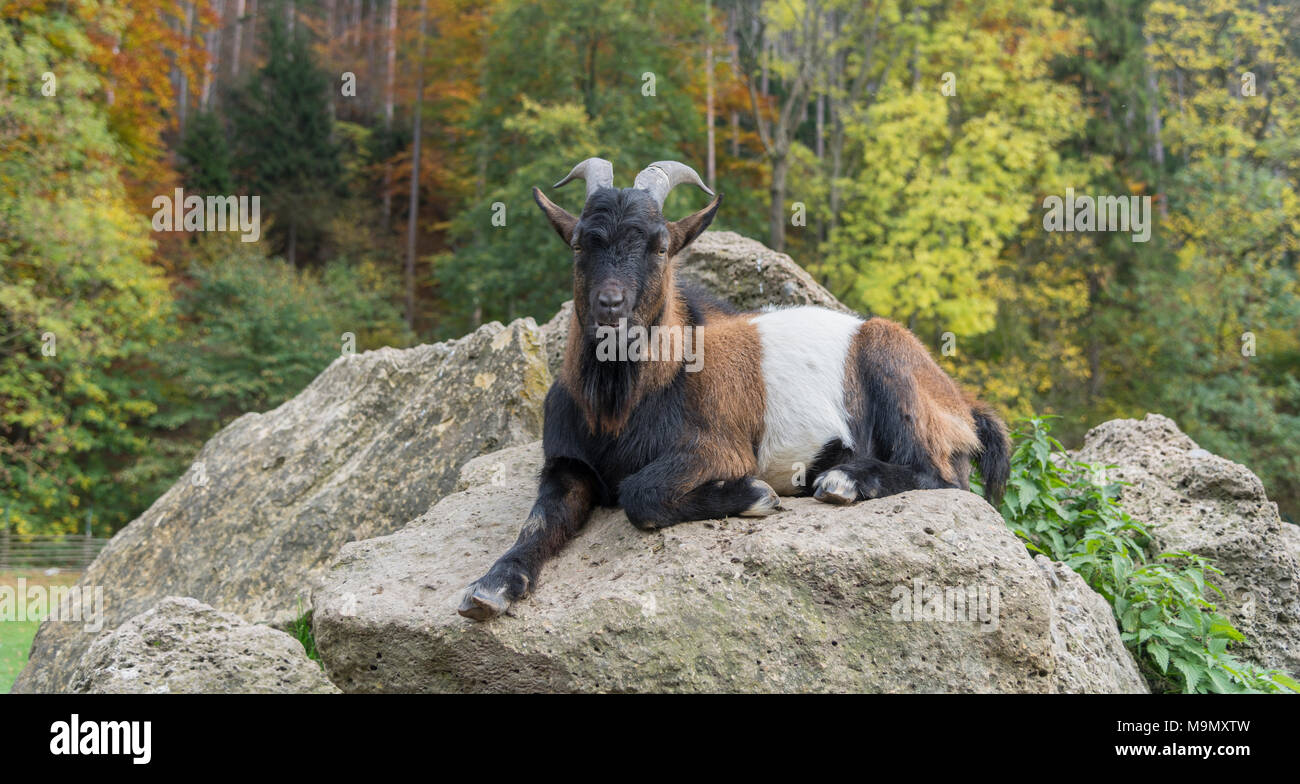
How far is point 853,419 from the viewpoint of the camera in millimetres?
5781

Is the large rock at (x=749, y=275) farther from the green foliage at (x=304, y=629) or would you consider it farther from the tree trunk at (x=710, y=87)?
the tree trunk at (x=710, y=87)

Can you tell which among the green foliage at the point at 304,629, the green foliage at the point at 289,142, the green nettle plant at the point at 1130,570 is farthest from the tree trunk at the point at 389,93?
the green nettle plant at the point at 1130,570

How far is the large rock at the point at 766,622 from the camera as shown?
4547 mm

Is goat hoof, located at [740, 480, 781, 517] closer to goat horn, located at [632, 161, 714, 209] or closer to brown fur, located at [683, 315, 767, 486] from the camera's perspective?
brown fur, located at [683, 315, 767, 486]

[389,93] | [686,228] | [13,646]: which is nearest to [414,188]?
[389,93]

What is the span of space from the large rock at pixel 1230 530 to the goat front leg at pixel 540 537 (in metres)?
4.12

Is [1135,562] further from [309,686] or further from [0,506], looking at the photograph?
[0,506]

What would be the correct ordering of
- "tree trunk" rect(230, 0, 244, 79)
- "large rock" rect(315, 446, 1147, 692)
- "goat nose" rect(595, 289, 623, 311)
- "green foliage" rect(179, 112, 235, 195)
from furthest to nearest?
"tree trunk" rect(230, 0, 244, 79), "green foliage" rect(179, 112, 235, 195), "goat nose" rect(595, 289, 623, 311), "large rock" rect(315, 446, 1147, 692)

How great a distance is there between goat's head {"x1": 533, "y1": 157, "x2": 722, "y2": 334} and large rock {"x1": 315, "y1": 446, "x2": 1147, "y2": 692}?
1.17 m

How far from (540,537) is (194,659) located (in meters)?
1.77

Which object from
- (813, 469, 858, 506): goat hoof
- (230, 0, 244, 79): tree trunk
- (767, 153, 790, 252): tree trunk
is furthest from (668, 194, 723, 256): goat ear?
(230, 0, 244, 79): tree trunk

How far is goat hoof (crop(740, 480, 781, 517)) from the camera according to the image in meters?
5.25

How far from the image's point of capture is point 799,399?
5750mm

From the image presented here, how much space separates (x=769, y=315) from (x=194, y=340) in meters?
22.3
